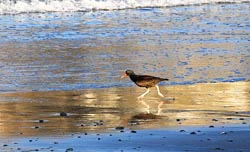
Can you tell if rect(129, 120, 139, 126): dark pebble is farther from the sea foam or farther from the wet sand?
the sea foam

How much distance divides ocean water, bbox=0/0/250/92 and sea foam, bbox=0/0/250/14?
1740mm

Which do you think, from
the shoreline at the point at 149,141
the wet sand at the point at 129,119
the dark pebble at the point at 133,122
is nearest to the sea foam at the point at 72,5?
the wet sand at the point at 129,119

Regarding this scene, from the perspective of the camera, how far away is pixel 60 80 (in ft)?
43.7

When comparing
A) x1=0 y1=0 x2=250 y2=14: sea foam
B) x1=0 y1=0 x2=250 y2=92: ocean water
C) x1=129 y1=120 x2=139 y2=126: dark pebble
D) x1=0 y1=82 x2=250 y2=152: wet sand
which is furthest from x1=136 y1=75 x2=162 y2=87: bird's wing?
x1=0 y1=0 x2=250 y2=14: sea foam

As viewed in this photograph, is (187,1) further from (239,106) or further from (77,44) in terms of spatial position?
(239,106)

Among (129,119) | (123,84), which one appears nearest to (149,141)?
(129,119)

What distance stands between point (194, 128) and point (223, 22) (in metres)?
15.3

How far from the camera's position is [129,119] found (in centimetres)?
941

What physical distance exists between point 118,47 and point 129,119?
8.40 m

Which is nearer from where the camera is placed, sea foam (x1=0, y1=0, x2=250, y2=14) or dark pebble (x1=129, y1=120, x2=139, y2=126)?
dark pebble (x1=129, y1=120, x2=139, y2=126)

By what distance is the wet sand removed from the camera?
7789 mm

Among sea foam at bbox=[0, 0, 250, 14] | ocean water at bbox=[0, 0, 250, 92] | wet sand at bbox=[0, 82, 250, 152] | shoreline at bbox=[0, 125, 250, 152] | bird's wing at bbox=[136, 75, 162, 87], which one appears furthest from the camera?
sea foam at bbox=[0, 0, 250, 14]

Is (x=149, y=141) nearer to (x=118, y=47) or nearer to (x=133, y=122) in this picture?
(x=133, y=122)

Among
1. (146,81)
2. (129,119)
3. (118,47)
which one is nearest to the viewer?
(129,119)
